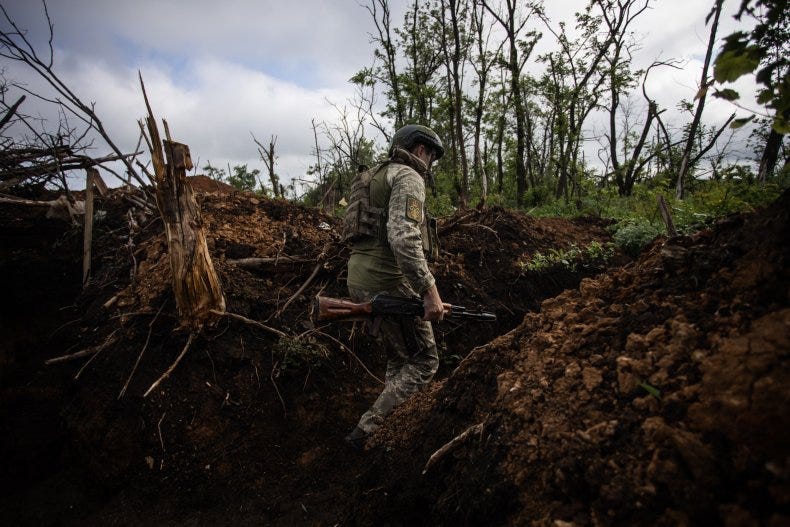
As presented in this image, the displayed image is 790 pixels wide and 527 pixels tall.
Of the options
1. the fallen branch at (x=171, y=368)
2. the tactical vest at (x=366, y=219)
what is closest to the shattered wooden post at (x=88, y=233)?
the fallen branch at (x=171, y=368)

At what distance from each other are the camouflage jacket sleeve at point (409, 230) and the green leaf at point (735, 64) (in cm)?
187

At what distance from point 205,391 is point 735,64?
4200 mm

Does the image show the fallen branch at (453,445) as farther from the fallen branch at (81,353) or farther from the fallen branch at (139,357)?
the fallen branch at (81,353)

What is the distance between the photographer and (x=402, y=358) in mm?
3395

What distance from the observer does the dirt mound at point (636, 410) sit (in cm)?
111

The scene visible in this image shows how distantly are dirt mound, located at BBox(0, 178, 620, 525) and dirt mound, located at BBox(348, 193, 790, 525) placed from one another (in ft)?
1.74

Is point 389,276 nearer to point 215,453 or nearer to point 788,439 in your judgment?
point 215,453

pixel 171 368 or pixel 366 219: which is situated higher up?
pixel 366 219

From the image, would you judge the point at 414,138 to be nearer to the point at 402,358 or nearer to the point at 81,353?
the point at 402,358

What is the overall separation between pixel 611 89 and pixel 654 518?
15164mm

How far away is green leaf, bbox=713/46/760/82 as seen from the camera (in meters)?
1.27

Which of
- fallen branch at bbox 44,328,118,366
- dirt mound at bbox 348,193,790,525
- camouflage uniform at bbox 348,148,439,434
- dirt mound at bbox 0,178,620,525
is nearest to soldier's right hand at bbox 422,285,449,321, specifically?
camouflage uniform at bbox 348,148,439,434

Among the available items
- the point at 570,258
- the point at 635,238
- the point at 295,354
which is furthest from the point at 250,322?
the point at 635,238

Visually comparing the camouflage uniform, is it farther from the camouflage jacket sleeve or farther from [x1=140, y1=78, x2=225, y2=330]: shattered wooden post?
[x1=140, y1=78, x2=225, y2=330]: shattered wooden post
